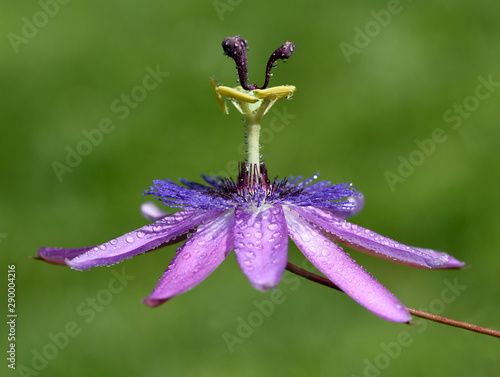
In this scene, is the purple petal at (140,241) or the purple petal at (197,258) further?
the purple petal at (140,241)

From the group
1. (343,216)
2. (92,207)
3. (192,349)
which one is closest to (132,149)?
(92,207)

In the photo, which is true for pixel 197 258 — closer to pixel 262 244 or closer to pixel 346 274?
pixel 262 244

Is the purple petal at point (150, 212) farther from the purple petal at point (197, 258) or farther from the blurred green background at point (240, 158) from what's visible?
the blurred green background at point (240, 158)

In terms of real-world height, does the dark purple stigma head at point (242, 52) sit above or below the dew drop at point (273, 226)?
above

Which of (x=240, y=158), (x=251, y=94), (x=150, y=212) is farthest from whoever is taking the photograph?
(x=240, y=158)

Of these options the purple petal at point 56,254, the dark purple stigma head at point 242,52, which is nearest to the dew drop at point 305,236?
the dark purple stigma head at point 242,52

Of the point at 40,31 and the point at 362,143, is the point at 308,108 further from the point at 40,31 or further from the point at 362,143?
the point at 40,31

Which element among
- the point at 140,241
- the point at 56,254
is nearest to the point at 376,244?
the point at 140,241
